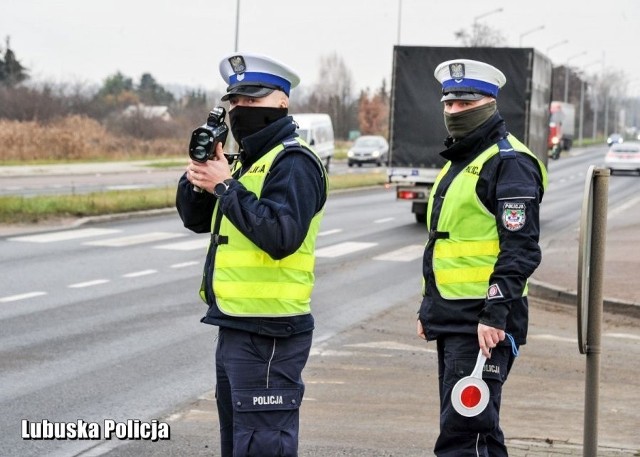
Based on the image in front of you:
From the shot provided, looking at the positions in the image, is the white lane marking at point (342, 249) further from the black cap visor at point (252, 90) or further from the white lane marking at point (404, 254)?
the black cap visor at point (252, 90)

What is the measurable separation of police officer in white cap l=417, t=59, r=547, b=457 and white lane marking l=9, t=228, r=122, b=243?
15.5m

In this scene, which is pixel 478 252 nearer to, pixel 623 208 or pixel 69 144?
pixel 623 208

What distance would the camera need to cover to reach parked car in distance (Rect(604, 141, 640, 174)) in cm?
5631

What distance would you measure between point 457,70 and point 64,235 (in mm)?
16514

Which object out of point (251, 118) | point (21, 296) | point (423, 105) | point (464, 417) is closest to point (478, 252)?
point (464, 417)

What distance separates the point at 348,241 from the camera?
70.3 feet

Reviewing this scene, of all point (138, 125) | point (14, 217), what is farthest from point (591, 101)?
point (14, 217)

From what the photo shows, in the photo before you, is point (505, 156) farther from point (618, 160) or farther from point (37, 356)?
point (618, 160)


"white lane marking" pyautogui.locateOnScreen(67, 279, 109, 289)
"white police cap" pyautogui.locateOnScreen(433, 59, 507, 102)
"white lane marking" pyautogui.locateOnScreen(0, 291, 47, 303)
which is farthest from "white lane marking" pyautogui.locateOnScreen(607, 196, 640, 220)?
"white police cap" pyautogui.locateOnScreen(433, 59, 507, 102)

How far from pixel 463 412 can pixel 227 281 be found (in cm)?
110

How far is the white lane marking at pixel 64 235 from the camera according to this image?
2025cm

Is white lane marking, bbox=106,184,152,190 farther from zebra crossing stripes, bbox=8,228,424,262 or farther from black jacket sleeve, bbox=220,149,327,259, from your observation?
black jacket sleeve, bbox=220,149,327,259

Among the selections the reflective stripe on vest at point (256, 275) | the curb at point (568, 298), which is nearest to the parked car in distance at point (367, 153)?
the curb at point (568, 298)

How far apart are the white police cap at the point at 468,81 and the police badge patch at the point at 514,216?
576mm
